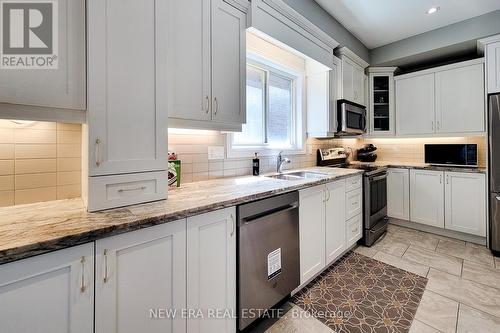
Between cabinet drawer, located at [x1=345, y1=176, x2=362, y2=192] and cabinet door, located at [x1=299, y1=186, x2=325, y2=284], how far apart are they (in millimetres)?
552

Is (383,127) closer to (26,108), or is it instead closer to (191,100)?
(191,100)

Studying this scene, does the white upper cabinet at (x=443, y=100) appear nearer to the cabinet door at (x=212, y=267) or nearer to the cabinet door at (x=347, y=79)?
the cabinet door at (x=347, y=79)

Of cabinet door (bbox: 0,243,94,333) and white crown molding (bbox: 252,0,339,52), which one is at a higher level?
white crown molding (bbox: 252,0,339,52)

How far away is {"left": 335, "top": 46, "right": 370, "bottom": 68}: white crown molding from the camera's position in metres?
3.02

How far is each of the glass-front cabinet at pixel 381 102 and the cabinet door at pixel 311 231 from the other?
2477 millimetres

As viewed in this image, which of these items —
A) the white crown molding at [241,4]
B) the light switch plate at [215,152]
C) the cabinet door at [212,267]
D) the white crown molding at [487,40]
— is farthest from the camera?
the white crown molding at [487,40]

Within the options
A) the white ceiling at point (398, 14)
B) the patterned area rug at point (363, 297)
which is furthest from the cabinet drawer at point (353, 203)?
the white ceiling at point (398, 14)

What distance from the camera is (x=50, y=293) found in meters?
0.79

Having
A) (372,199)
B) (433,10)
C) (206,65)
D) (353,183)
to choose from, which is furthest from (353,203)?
(433,10)

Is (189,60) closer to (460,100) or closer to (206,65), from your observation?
(206,65)

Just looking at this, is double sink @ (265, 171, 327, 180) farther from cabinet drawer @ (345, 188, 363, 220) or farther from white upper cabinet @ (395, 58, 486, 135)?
white upper cabinet @ (395, 58, 486, 135)

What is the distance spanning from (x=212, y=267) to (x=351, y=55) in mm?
3281

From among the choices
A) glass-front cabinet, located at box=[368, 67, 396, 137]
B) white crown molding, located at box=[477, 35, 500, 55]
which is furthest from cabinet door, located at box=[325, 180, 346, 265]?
white crown molding, located at box=[477, 35, 500, 55]

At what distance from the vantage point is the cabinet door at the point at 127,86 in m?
1.07
